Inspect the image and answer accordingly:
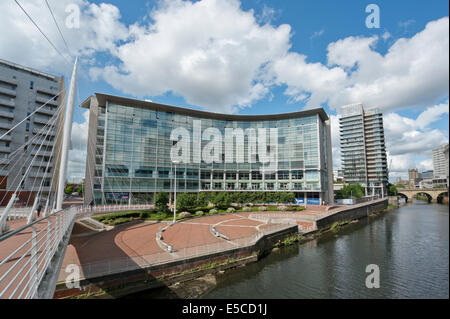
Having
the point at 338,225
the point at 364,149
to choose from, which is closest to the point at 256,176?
the point at 338,225

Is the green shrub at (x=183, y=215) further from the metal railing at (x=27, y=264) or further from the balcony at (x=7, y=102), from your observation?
the balcony at (x=7, y=102)

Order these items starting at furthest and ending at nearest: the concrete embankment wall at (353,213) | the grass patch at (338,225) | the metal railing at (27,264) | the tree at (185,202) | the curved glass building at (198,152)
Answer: the curved glass building at (198,152), the tree at (185,202), the grass patch at (338,225), the concrete embankment wall at (353,213), the metal railing at (27,264)

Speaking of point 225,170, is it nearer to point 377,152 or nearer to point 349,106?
point 377,152

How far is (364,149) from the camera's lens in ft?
306

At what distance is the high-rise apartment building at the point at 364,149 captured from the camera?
3511 inches

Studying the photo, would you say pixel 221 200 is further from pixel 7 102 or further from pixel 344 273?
pixel 7 102

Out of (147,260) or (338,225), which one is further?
(338,225)

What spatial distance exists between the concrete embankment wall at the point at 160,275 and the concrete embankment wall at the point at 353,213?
17.6 meters

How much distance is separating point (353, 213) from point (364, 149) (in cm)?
6344

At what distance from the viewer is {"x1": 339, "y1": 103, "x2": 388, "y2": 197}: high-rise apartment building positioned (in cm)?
8919

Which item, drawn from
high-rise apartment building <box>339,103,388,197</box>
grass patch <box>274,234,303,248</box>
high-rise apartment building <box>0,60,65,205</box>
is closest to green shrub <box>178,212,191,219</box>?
grass patch <box>274,234,303,248</box>

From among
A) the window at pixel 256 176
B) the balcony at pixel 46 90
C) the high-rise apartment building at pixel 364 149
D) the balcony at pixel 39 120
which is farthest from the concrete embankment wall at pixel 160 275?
the high-rise apartment building at pixel 364 149

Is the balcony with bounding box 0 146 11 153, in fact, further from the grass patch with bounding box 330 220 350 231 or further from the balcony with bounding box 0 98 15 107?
the grass patch with bounding box 330 220 350 231
